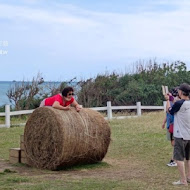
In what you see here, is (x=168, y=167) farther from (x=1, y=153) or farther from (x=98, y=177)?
(x=1, y=153)

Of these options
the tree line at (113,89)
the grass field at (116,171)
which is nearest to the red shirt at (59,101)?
the grass field at (116,171)

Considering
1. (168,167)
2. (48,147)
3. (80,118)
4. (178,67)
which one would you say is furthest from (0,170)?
(178,67)

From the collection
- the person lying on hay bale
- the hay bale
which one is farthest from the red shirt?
the hay bale

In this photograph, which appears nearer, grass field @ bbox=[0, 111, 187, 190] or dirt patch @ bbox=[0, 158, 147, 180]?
grass field @ bbox=[0, 111, 187, 190]

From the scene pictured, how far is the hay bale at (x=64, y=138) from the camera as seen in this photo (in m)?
9.27

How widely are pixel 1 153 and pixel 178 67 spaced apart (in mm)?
16594

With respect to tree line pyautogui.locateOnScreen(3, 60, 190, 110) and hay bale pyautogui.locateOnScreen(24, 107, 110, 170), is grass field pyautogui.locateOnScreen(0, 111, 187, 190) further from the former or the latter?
tree line pyautogui.locateOnScreen(3, 60, 190, 110)

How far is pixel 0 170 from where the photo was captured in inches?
367

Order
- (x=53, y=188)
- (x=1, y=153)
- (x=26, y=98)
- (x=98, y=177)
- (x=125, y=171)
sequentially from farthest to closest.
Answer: (x=26, y=98), (x=1, y=153), (x=125, y=171), (x=98, y=177), (x=53, y=188)

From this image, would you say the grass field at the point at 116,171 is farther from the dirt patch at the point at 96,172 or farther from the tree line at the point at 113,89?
the tree line at the point at 113,89

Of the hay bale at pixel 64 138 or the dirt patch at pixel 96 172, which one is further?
the hay bale at pixel 64 138

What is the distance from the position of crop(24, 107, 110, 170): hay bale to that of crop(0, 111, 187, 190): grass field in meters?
0.23

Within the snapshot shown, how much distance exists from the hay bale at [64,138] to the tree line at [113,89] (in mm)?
13630

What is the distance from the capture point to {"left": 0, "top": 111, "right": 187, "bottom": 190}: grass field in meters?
7.57
